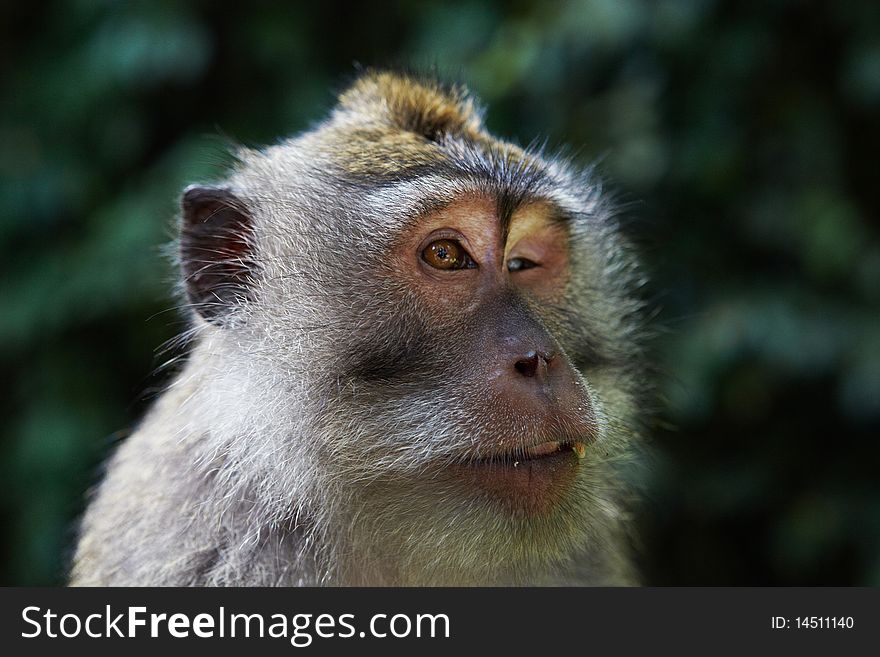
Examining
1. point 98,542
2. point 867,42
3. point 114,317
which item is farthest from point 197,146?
point 867,42

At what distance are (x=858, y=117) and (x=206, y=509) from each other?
3.13 m

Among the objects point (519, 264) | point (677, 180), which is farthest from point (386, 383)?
point (677, 180)

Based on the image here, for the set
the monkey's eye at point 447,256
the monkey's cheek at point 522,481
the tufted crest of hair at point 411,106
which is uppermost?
the tufted crest of hair at point 411,106

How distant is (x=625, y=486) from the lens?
2.61 m

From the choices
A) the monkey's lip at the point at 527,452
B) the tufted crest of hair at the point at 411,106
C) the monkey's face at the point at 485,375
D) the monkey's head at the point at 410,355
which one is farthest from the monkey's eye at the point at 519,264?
the monkey's lip at the point at 527,452

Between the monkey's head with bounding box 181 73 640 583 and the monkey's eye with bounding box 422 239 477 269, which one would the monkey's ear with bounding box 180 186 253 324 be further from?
the monkey's eye with bounding box 422 239 477 269

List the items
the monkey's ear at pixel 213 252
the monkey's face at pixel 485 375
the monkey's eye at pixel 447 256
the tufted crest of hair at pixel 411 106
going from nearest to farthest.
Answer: the monkey's face at pixel 485 375 < the monkey's eye at pixel 447 256 < the monkey's ear at pixel 213 252 < the tufted crest of hair at pixel 411 106

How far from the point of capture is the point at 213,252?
2459 mm

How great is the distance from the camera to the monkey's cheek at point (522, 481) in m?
2.09

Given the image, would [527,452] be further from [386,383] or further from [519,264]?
[519,264]

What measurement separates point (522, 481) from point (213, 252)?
918mm

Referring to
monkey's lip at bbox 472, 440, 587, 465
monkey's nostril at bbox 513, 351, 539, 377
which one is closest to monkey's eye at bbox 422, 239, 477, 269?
monkey's nostril at bbox 513, 351, 539, 377

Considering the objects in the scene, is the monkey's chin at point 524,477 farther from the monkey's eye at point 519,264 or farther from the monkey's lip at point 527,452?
the monkey's eye at point 519,264

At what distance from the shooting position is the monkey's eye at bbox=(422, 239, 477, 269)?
7.50 feet
